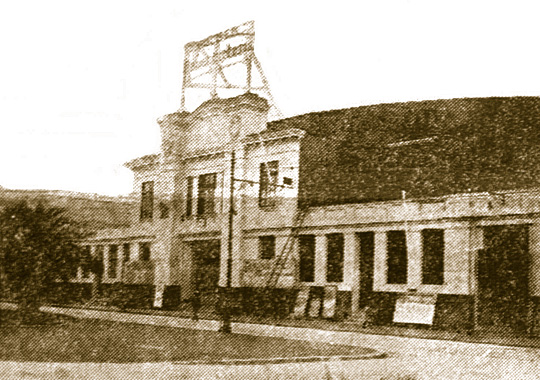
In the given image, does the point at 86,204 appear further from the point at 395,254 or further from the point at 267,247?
the point at 395,254

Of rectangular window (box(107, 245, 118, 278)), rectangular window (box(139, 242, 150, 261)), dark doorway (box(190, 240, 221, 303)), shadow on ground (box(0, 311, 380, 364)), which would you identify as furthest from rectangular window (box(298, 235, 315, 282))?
shadow on ground (box(0, 311, 380, 364))

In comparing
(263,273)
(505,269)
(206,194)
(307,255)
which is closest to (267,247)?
(263,273)

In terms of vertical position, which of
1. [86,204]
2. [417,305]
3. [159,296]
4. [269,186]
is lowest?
[417,305]

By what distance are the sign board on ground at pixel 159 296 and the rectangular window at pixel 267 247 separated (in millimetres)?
470

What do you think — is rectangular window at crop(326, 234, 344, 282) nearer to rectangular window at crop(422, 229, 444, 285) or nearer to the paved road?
rectangular window at crop(422, 229, 444, 285)

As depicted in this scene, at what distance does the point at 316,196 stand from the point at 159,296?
788 mm

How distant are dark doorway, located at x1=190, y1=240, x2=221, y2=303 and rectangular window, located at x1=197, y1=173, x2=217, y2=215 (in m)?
0.14

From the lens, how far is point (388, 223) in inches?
120

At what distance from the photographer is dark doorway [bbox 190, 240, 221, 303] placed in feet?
9.87

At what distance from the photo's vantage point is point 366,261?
2.98m

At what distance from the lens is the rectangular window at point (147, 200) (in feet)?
9.05

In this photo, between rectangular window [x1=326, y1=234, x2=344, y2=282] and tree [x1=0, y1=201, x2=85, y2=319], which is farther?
rectangular window [x1=326, y1=234, x2=344, y2=282]

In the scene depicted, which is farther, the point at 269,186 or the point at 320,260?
the point at 269,186

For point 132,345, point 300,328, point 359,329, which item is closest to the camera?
point 132,345
